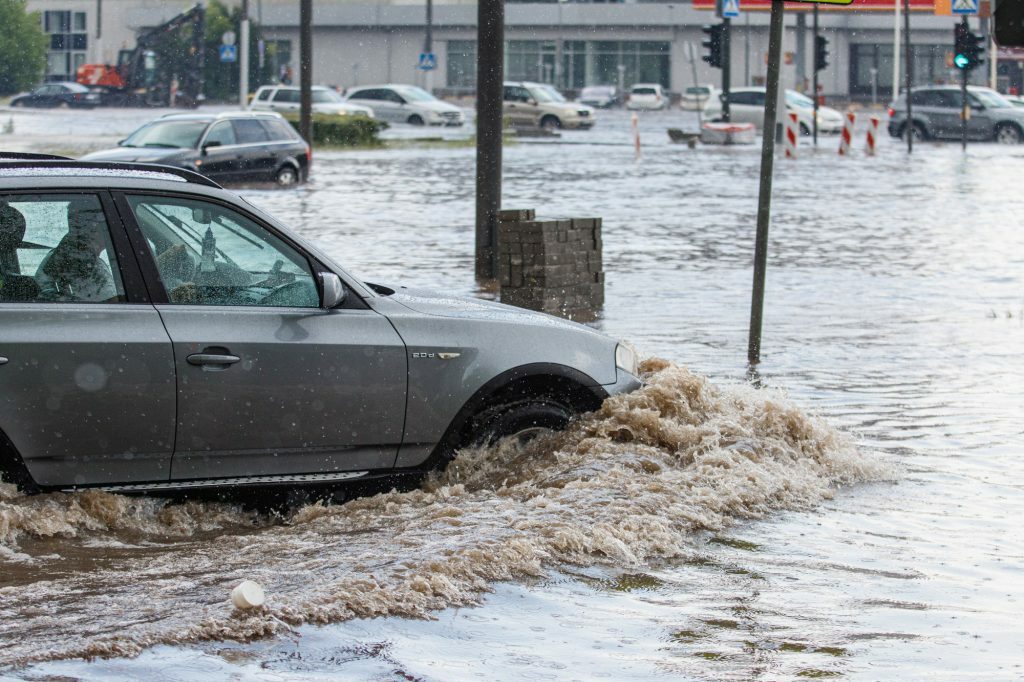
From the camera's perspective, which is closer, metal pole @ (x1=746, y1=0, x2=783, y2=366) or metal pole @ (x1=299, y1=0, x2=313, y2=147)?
metal pole @ (x1=746, y1=0, x2=783, y2=366)

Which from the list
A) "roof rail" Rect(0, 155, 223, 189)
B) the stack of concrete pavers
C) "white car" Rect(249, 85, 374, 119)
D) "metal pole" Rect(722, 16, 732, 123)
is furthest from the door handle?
"white car" Rect(249, 85, 374, 119)

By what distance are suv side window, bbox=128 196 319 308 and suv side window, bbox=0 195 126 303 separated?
0.18 m

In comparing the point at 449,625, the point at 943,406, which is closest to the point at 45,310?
the point at 449,625

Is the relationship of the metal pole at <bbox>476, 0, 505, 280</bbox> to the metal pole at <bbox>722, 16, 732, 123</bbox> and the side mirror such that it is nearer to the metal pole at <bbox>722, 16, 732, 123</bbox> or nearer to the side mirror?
the side mirror

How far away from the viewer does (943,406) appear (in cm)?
926

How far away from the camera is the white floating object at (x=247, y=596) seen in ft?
16.2

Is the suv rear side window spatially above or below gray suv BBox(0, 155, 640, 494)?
above

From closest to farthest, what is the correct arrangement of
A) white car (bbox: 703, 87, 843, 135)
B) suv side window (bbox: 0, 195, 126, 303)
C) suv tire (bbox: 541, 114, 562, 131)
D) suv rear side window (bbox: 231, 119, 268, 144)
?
suv side window (bbox: 0, 195, 126, 303)
suv rear side window (bbox: 231, 119, 268, 144)
white car (bbox: 703, 87, 843, 135)
suv tire (bbox: 541, 114, 562, 131)

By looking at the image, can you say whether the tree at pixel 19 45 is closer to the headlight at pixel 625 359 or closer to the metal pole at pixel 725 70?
the headlight at pixel 625 359

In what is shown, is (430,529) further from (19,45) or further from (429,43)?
(429,43)

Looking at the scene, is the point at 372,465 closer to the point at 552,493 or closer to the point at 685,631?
the point at 552,493

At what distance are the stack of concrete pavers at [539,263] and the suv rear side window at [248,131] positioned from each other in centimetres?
1389

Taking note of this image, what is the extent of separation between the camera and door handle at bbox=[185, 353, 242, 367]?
19.5 feet

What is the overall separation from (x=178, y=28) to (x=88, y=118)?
8511 millimetres
